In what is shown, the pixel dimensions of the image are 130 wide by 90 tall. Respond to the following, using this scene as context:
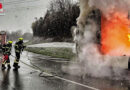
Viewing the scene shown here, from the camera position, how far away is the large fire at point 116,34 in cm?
753

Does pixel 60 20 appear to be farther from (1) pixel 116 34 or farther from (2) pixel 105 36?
(1) pixel 116 34

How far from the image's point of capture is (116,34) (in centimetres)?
774

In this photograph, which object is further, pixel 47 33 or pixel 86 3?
pixel 47 33

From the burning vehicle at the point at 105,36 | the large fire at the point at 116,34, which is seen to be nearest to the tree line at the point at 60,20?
the burning vehicle at the point at 105,36

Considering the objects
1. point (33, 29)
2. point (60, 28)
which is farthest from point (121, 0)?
point (33, 29)

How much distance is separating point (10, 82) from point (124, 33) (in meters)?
5.02

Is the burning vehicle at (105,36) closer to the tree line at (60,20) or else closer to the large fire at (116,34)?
the large fire at (116,34)

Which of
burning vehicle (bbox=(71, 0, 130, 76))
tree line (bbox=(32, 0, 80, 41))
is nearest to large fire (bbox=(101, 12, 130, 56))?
burning vehicle (bbox=(71, 0, 130, 76))

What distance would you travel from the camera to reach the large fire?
297 inches

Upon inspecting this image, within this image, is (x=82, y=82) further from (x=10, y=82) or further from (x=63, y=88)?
(x=10, y=82)

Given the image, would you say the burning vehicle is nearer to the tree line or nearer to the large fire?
the large fire

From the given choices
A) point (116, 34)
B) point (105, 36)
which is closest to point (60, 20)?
point (105, 36)

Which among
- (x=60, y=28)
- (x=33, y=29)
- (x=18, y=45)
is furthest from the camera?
(x=33, y=29)

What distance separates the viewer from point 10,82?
7.25 metres
